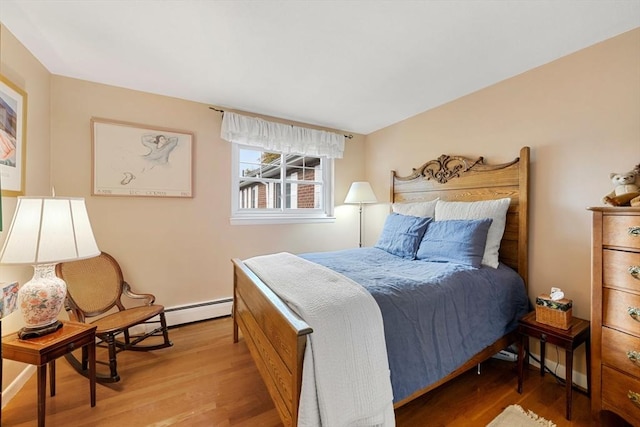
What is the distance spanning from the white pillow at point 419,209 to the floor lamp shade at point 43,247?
8.91 feet

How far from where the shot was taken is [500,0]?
151cm

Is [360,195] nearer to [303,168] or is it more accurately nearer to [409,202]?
[409,202]

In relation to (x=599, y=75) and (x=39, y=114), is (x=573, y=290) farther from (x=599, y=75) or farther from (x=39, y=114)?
(x=39, y=114)

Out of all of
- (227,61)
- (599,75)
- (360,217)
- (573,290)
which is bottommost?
A: (573,290)

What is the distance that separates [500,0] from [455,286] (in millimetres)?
1666

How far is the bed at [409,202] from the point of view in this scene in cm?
123

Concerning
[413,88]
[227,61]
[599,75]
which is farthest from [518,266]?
[227,61]

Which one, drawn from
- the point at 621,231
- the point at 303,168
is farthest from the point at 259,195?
the point at 621,231

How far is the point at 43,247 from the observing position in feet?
4.94

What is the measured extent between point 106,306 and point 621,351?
3535mm

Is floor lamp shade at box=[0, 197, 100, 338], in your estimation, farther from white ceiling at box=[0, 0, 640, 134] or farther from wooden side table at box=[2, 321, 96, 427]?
white ceiling at box=[0, 0, 640, 134]

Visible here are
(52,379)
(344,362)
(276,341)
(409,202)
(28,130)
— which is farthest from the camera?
(409,202)

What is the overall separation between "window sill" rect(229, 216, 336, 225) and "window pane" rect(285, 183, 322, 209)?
0.69ft

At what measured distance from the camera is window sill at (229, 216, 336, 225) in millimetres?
3168
